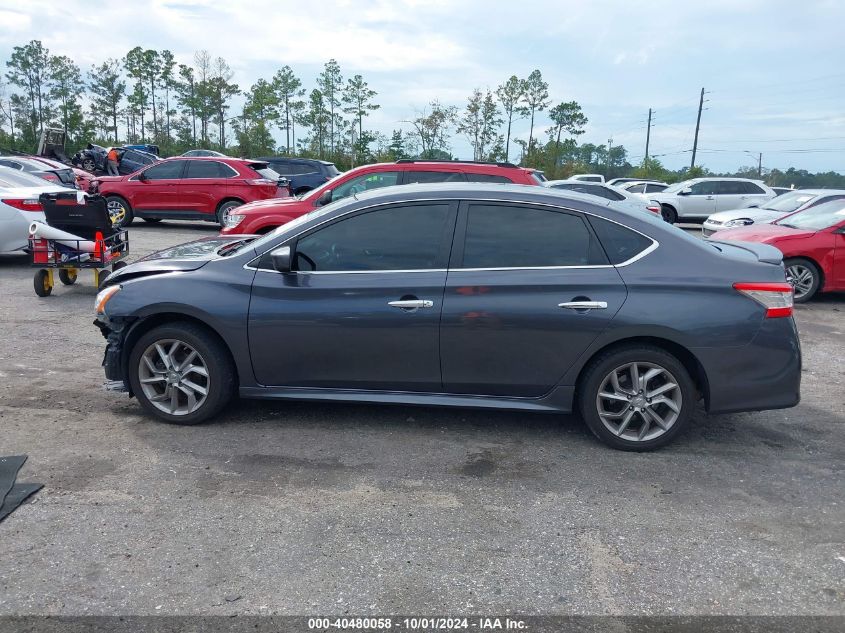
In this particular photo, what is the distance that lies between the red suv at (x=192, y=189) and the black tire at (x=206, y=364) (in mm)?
11962

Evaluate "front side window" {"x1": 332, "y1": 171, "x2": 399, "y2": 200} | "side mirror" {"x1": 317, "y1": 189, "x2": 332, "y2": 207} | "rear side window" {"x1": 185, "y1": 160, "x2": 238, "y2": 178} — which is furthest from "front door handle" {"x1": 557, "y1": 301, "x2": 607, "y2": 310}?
"rear side window" {"x1": 185, "y1": 160, "x2": 238, "y2": 178}

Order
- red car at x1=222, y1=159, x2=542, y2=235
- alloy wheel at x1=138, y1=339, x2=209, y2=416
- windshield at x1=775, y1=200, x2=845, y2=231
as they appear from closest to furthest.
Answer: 1. alloy wheel at x1=138, y1=339, x2=209, y2=416
2. red car at x1=222, y1=159, x2=542, y2=235
3. windshield at x1=775, y1=200, x2=845, y2=231

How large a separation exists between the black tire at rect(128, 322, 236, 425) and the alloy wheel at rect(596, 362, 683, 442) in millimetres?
2561

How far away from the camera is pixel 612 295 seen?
4.65 m

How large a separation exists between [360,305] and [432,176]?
5.63 m

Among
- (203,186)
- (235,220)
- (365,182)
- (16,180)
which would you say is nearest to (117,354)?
(365,182)

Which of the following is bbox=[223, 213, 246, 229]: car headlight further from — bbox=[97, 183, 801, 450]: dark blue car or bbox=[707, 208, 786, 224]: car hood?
bbox=[707, 208, 786, 224]: car hood

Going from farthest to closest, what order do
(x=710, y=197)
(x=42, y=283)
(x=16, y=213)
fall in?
(x=710, y=197) → (x=16, y=213) → (x=42, y=283)

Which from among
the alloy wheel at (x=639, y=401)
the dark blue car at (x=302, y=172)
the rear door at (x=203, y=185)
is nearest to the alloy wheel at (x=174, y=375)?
the alloy wheel at (x=639, y=401)

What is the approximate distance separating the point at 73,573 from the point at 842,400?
577cm

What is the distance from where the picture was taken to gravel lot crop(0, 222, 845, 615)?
3221mm

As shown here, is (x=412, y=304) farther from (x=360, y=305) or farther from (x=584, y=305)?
(x=584, y=305)

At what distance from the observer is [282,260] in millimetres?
4824

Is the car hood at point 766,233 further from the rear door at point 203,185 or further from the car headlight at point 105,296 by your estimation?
the rear door at point 203,185
